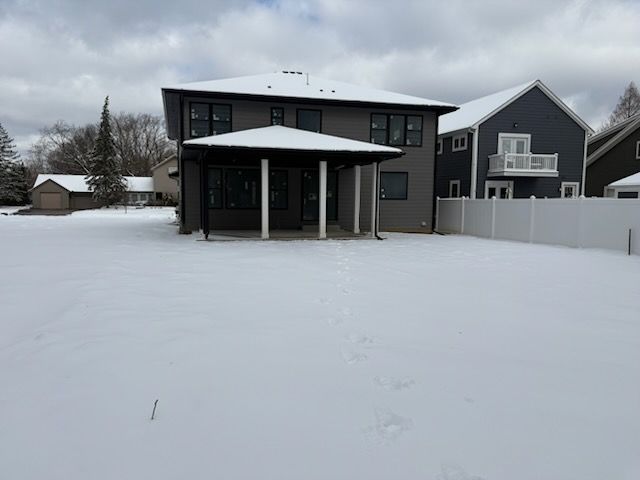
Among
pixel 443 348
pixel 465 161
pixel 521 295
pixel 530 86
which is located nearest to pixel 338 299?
pixel 443 348

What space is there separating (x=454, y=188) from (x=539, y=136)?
4.64 metres

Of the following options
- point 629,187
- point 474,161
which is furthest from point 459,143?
point 629,187

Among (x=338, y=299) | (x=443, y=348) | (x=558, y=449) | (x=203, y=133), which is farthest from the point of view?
(x=203, y=133)

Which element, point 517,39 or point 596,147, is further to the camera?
point 596,147

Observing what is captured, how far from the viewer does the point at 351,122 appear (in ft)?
59.2

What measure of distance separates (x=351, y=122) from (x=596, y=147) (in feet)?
54.3

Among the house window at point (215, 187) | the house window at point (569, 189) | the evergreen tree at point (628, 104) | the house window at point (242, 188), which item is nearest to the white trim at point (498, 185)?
the house window at point (569, 189)

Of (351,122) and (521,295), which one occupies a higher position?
(351,122)

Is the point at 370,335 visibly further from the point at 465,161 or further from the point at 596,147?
the point at 596,147

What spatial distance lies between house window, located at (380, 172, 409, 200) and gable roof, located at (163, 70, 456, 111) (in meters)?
2.81

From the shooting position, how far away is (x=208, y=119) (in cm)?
1655

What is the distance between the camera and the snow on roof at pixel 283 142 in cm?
1317

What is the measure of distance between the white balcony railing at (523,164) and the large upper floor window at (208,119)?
12.4m

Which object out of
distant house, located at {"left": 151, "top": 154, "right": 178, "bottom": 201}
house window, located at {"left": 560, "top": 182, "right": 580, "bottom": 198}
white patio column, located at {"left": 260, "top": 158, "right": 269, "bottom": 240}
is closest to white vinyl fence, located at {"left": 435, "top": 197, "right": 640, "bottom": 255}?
house window, located at {"left": 560, "top": 182, "right": 580, "bottom": 198}
